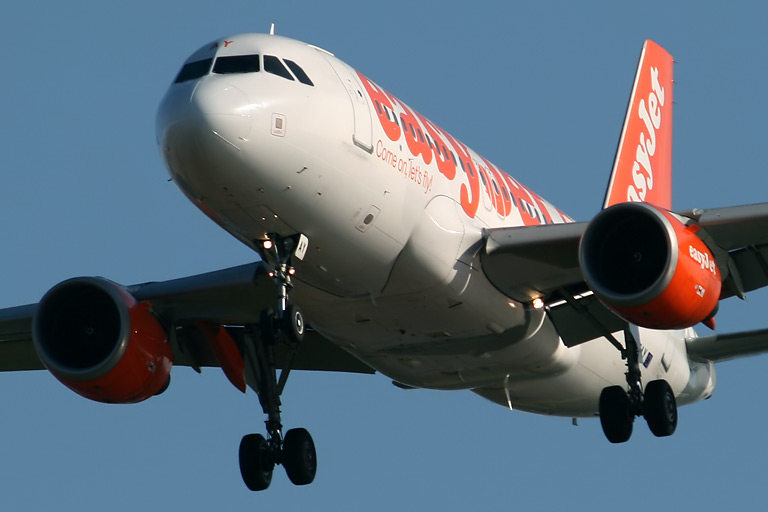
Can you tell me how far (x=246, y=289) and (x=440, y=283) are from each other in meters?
3.90

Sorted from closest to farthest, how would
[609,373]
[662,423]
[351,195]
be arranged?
[351,195]
[662,423]
[609,373]

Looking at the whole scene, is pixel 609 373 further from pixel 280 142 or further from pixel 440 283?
pixel 280 142

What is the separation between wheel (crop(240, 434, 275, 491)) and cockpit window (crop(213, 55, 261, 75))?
8.72 m

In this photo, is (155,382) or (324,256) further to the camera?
(155,382)

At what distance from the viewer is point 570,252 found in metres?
25.7

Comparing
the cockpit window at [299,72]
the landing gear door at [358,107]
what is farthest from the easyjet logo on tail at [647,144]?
the cockpit window at [299,72]

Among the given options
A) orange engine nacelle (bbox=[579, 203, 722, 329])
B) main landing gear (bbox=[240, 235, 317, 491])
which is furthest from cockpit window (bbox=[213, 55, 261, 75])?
main landing gear (bbox=[240, 235, 317, 491])

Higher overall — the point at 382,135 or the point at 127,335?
the point at 382,135

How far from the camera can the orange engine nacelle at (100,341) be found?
28.1 meters

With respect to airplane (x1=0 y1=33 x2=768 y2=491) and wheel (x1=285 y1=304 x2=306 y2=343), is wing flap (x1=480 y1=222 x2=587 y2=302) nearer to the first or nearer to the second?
airplane (x1=0 y1=33 x2=768 y2=491)

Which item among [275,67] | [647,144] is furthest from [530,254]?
[647,144]

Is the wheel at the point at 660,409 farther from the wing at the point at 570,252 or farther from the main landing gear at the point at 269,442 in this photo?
the main landing gear at the point at 269,442

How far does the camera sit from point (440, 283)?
82.1 ft

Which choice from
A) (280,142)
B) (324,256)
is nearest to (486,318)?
(324,256)
